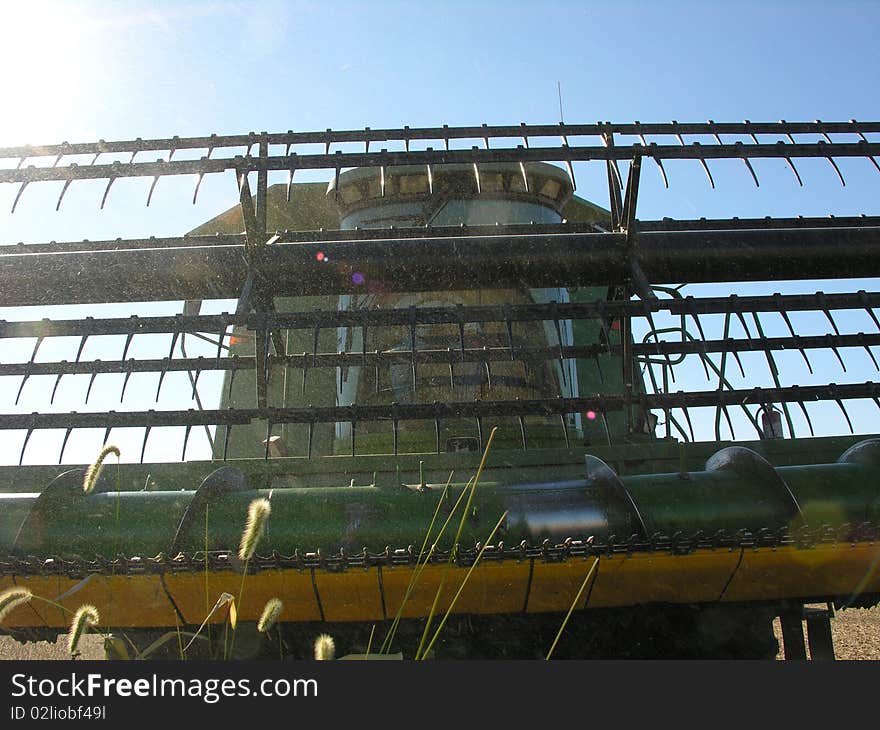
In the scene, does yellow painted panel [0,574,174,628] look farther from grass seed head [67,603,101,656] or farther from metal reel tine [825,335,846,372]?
metal reel tine [825,335,846,372]

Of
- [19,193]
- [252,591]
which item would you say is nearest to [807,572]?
[252,591]

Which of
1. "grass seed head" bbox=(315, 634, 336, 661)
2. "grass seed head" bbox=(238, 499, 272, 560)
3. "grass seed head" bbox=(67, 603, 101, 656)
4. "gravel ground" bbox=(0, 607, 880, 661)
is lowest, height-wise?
"grass seed head" bbox=(315, 634, 336, 661)

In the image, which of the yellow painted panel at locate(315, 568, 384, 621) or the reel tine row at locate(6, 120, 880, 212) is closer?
the yellow painted panel at locate(315, 568, 384, 621)

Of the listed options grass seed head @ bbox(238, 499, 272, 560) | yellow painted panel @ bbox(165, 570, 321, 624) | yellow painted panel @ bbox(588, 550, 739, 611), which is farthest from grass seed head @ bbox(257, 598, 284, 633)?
yellow painted panel @ bbox(588, 550, 739, 611)

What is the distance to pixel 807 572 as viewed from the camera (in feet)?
7.89

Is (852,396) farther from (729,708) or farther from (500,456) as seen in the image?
(729,708)

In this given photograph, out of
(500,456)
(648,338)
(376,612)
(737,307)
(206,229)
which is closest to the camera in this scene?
(376,612)

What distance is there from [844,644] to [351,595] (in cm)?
379

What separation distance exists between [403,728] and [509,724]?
0.65ft

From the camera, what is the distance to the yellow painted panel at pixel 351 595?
2.21 m

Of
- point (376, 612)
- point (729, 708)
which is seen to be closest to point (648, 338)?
point (376, 612)

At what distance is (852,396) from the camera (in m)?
3.48

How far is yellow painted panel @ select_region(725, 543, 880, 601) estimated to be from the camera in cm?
230

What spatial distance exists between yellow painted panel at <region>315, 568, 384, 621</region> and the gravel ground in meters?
1.80
